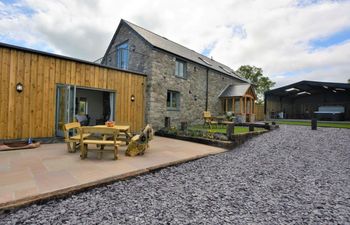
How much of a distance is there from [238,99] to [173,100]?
22.1ft

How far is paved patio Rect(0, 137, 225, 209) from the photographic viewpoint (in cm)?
270

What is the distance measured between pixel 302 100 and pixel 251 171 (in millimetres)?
23032

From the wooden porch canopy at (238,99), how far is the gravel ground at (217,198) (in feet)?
32.8

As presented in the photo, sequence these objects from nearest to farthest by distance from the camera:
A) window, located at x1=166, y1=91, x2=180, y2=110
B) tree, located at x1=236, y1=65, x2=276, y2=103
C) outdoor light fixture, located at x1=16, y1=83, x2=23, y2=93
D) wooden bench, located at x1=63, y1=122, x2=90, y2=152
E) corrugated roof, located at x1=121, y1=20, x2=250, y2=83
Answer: wooden bench, located at x1=63, y1=122, x2=90, y2=152 < outdoor light fixture, located at x1=16, y1=83, x2=23, y2=93 < corrugated roof, located at x1=121, y1=20, x2=250, y2=83 < window, located at x1=166, y1=91, x2=180, y2=110 < tree, located at x1=236, y1=65, x2=276, y2=103

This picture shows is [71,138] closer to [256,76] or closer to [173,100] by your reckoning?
[173,100]

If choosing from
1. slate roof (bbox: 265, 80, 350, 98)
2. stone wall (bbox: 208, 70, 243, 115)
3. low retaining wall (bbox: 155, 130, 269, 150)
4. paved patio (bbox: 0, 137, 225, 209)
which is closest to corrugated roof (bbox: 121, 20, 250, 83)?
stone wall (bbox: 208, 70, 243, 115)

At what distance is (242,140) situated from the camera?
7785 millimetres

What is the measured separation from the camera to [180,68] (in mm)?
12477

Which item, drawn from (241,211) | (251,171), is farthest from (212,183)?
(251,171)

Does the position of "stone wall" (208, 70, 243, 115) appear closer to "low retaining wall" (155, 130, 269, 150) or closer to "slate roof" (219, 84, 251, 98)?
"slate roof" (219, 84, 251, 98)

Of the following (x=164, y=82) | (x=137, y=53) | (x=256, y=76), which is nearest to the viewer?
(x=164, y=82)

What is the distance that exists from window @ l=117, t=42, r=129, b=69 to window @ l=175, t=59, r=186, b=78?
11.0 feet

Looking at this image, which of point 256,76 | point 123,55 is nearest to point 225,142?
point 123,55

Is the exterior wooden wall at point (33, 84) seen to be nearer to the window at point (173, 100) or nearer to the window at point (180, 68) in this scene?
the window at point (173, 100)
